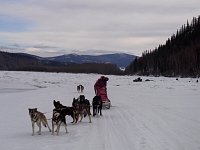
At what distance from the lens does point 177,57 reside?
108 m

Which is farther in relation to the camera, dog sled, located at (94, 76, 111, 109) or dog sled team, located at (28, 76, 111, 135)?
dog sled, located at (94, 76, 111, 109)

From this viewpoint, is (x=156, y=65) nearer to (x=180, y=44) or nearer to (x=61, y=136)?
(x=180, y=44)

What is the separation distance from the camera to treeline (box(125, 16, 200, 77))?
97.6 m

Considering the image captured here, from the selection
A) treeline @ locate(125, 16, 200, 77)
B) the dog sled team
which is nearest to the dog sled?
the dog sled team

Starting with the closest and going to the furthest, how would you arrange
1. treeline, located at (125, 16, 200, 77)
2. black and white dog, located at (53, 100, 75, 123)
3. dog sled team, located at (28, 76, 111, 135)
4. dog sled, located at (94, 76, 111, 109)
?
1. dog sled team, located at (28, 76, 111, 135)
2. black and white dog, located at (53, 100, 75, 123)
3. dog sled, located at (94, 76, 111, 109)
4. treeline, located at (125, 16, 200, 77)

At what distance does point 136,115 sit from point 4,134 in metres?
6.32

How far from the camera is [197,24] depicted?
396ft

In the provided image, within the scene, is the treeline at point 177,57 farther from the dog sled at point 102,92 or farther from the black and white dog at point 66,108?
the black and white dog at point 66,108

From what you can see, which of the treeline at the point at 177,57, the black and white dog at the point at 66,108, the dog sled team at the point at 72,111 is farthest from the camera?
the treeline at the point at 177,57

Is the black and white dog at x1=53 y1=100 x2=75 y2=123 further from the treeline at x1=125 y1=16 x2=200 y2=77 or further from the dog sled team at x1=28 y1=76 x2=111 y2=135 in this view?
the treeline at x1=125 y1=16 x2=200 y2=77


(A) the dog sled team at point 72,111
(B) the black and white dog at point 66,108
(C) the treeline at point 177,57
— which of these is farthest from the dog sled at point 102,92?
(C) the treeline at point 177,57

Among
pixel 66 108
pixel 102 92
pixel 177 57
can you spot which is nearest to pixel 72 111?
pixel 66 108

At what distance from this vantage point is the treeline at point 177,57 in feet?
320

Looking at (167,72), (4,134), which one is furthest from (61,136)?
(167,72)
